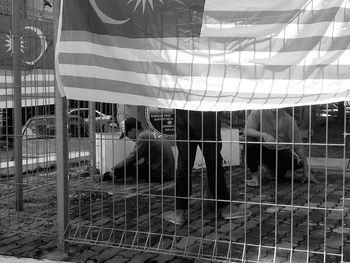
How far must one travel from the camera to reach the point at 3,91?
552 centimetres

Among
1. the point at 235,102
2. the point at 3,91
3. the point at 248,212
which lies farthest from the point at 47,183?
the point at 235,102

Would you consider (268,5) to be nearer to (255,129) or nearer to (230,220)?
(230,220)

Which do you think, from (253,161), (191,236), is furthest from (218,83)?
(253,161)

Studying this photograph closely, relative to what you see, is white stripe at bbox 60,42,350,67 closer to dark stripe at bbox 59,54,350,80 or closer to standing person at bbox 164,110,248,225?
dark stripe at bbox 59,54,350,80

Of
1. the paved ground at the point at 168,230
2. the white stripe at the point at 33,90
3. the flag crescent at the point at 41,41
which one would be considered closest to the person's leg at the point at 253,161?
the paved ground at the point at 168,230

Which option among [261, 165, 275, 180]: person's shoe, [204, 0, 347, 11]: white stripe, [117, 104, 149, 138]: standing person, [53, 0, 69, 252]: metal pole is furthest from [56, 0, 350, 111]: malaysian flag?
[261, 165, 275, 180]: person's shoe

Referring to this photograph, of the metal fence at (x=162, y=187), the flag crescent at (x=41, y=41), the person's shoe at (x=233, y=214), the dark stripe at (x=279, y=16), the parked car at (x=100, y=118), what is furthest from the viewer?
the flag crescent at (x=41, y=41)

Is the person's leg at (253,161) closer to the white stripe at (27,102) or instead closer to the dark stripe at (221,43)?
the white stripe at (27,102)

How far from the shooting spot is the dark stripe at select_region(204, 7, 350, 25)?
3.39 metres

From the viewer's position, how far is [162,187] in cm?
452

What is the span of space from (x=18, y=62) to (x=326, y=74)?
342 centimetres

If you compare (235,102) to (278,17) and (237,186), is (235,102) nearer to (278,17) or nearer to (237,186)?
(278,17)

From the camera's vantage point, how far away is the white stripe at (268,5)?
3.41 meters

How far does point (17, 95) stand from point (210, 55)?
269cm
